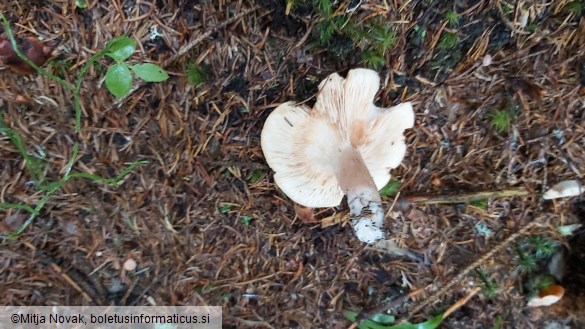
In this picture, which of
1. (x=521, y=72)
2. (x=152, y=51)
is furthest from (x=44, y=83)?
(x=521, y=72)

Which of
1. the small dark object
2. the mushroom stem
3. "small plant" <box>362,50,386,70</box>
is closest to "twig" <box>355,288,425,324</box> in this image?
the mushroom stem

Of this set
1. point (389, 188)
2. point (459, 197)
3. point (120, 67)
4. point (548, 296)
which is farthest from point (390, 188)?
point (120, 67)

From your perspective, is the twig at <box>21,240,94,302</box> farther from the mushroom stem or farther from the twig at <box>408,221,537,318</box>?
the twig at <box>408,221,537,318</box>

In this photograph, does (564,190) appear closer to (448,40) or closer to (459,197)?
(459,197)

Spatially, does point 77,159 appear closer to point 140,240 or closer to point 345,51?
point 140,240

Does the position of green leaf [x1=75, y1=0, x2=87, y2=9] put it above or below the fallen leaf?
above

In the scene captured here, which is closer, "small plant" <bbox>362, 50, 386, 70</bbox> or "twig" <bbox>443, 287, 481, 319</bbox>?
"small plant" <bbox>362, 50, 386, 70</bbox>
